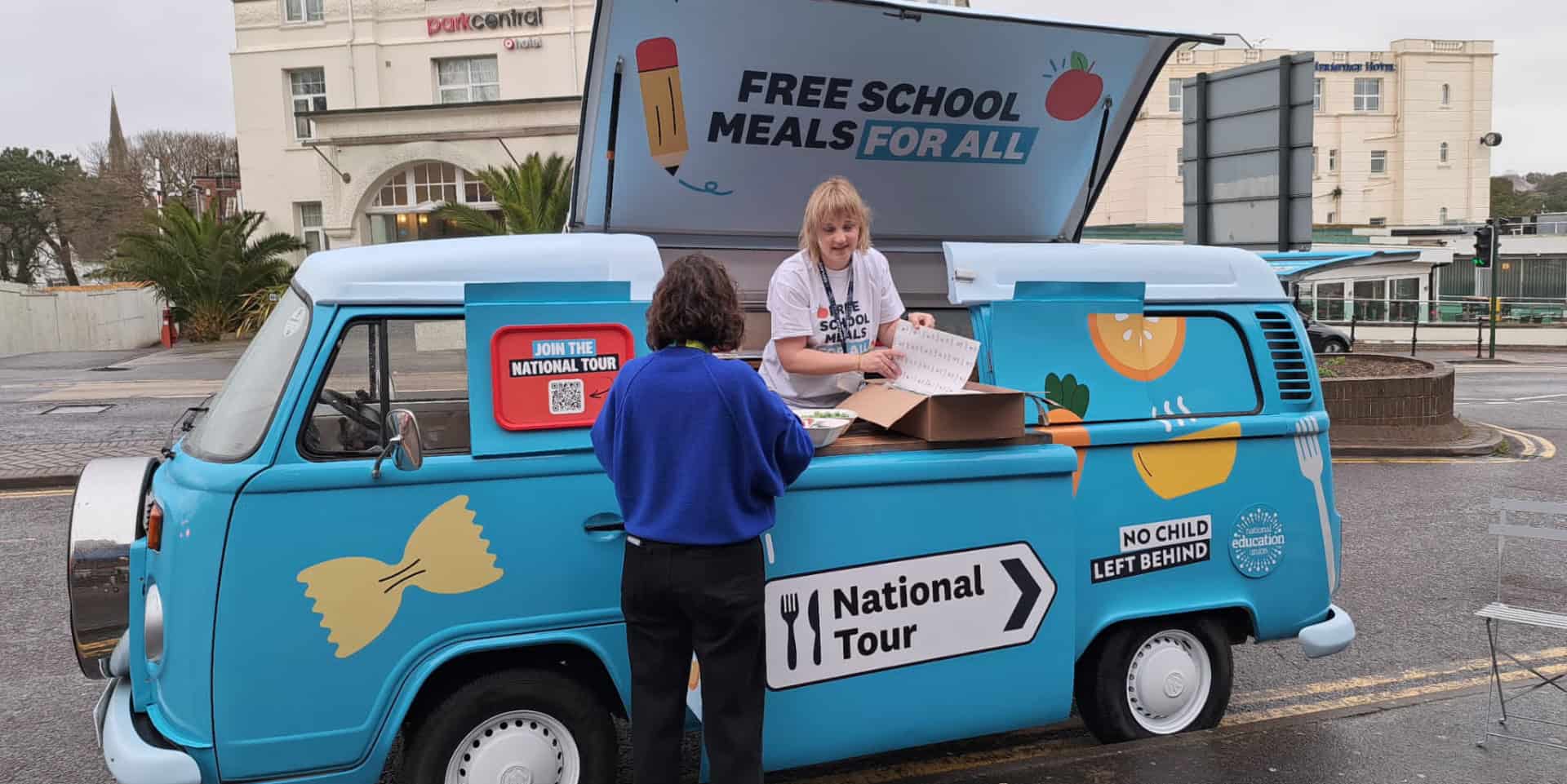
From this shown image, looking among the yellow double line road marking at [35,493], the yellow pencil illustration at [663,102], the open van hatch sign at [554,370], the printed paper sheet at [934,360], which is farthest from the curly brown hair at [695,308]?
the yellow double line road marking at [35,493]

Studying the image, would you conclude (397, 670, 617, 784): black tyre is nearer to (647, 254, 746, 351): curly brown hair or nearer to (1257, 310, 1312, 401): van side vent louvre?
(647, 254, 746, 351): curly brown hair

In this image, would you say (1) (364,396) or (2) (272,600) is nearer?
(2) (272,600)

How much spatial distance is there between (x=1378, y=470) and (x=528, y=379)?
10528 millimetres

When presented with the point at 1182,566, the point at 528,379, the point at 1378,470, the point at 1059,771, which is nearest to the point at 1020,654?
the point at 1059,771

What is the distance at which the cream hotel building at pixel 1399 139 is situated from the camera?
5416 centimetres

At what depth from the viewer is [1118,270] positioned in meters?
4.44

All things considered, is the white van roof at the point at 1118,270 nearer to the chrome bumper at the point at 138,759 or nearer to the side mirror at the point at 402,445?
the side mirror at the point at 402,445

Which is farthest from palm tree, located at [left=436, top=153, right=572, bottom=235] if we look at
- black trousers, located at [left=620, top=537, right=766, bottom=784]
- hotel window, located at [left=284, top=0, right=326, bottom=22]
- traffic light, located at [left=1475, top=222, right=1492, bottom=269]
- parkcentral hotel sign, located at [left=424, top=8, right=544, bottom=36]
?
traffic light, located at [left=1475, top=222, right=1492, bottom=269]

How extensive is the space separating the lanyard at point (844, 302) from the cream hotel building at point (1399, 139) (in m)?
52.8

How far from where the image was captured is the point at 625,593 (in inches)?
122

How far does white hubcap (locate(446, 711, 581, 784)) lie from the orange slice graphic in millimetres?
2456

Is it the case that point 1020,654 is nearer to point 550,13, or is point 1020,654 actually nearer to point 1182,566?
point 1182,566

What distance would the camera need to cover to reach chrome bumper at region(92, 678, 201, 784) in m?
3.03

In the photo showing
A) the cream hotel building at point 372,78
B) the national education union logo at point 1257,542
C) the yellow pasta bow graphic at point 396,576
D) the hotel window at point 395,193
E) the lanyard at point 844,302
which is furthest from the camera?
the hotel window at point 395,193
